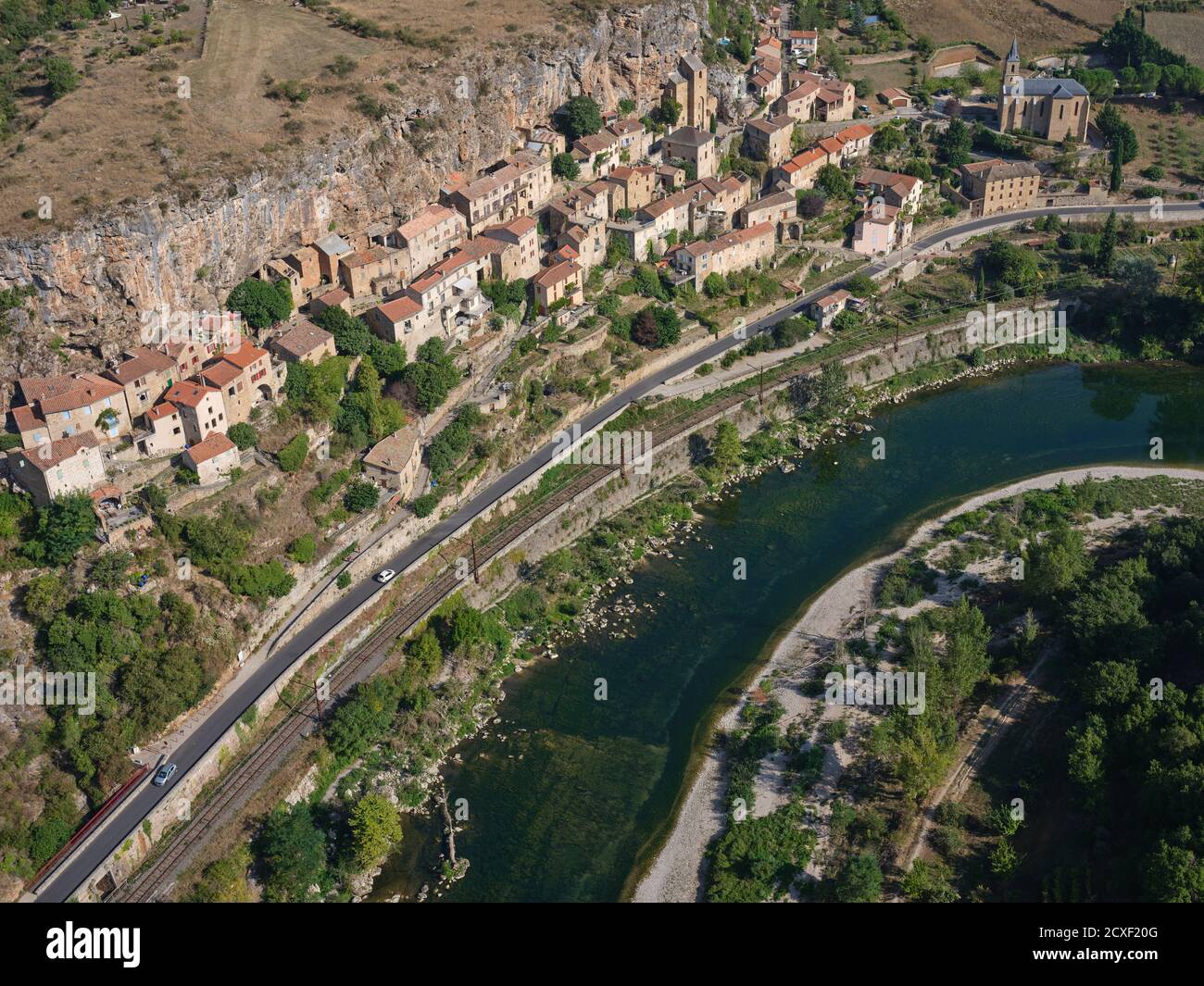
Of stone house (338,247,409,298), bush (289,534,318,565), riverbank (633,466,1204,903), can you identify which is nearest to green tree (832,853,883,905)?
→ riverbank (633,466,1204,903)

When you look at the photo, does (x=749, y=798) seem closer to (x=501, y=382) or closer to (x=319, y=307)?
(x=501, y=382)

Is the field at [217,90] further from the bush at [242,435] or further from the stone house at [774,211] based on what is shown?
the stone house at [774,211]

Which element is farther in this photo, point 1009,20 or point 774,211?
point 1009,20

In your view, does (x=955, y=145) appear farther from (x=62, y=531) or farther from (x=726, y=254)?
(x=62, y=531)

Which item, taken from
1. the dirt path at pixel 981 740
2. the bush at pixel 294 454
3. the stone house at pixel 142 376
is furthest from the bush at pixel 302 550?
the dirt path at pixel 981 740

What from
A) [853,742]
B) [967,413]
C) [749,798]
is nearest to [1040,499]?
[967,413]

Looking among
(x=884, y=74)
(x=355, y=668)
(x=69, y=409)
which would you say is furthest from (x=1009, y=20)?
(x=69, y=409)

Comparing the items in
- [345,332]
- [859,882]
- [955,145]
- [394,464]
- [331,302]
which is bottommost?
[859,882]
